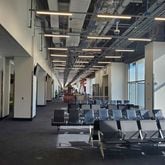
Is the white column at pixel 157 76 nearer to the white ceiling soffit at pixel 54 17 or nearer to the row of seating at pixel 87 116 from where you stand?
the row of seating at pixel 87 116

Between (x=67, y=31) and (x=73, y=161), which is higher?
(x=67, y=31)

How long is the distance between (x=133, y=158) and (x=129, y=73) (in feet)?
48.8

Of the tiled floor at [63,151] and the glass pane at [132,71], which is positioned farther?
the glass pane at [132,71]

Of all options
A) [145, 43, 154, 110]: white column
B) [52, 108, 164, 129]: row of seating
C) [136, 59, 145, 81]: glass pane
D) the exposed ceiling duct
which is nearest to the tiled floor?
[52, 108, 164, 129]: row of seating

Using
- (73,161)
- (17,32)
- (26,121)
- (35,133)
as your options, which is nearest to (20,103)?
(26,121)

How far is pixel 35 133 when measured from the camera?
8430 millimetres

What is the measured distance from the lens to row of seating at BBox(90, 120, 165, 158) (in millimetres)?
6070

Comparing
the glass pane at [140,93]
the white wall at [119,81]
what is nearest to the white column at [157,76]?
the glass pane at [140,93]

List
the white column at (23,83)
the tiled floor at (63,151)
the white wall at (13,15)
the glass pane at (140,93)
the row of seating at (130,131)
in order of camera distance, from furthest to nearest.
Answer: the glass pane at (140,93), the white column at (23,83), the row of seating at (130,131), the white wall at (13,15), the tiled floor at (63,151)

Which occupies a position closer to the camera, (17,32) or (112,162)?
(112,162)

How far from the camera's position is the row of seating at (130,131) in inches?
239

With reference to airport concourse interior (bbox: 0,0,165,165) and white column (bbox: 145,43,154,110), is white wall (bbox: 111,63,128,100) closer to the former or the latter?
Result: airport concourse interior (bbox: 0,0,165,165)

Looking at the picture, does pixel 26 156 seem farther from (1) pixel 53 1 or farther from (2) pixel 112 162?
(1) pixel 53 1

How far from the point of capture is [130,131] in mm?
6316
